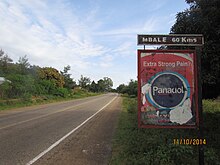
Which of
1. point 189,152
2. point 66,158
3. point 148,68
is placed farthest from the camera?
point 66,158

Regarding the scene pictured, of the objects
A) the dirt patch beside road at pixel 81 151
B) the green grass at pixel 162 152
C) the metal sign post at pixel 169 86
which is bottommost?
the dirt patch beside road at pixel 81 151

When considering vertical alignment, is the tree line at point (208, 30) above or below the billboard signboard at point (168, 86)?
above

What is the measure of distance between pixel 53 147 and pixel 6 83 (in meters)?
24.5

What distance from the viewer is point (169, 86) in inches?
213

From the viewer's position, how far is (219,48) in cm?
779

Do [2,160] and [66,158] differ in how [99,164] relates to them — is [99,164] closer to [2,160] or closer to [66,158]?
[66,158]

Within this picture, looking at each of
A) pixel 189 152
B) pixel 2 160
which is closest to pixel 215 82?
pixel 189 152

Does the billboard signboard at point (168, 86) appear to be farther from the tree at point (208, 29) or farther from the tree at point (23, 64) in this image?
the tree at point (23, 64)

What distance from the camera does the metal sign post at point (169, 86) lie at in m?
5.38

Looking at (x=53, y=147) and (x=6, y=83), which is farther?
(x=6, y=83)

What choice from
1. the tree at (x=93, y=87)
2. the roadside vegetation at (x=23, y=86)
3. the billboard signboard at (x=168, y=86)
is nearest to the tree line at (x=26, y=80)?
the roadside vegetation at (x=23, y=86)

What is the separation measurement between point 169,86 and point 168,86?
21 mm

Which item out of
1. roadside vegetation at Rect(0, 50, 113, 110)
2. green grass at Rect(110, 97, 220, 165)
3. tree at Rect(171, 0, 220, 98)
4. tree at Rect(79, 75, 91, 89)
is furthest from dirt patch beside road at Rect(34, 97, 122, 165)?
tree at Rect(79, 75, 91, 89)

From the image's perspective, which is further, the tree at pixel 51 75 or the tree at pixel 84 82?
the tree at pixel 84 82
